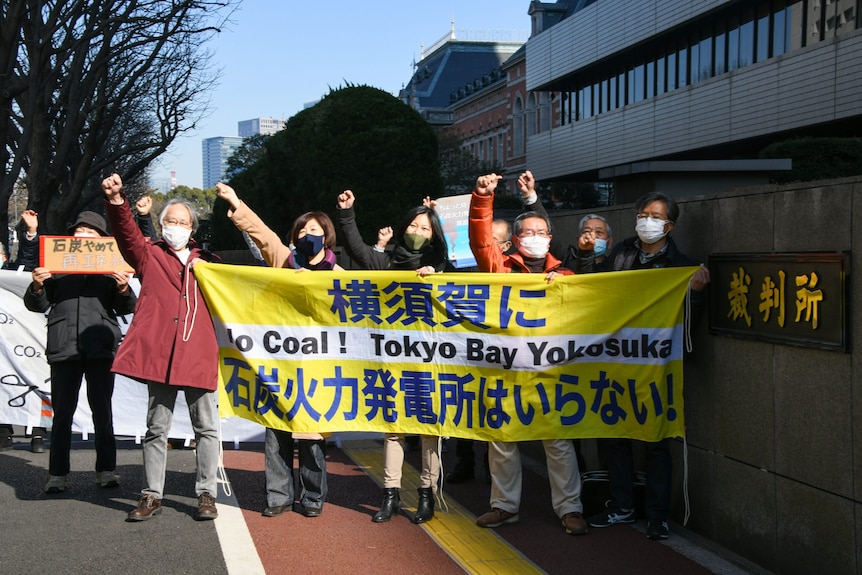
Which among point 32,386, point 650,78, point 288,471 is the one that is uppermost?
point 650,78

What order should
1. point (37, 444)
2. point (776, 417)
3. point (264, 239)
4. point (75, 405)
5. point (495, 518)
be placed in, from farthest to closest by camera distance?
point (37, 444)
point (75, 405)
point (264, 239)
point (495, 518)
point (776, 417)

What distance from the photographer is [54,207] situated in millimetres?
20125

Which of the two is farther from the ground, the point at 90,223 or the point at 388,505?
the point at 90,223

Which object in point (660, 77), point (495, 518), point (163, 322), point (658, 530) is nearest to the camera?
point (658, 530)

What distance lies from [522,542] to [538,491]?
125cm

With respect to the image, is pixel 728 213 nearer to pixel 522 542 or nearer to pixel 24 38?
pixel 522 542

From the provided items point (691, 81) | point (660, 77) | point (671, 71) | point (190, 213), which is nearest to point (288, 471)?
point (190, 213)

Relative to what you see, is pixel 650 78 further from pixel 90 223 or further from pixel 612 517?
pixel 612 517

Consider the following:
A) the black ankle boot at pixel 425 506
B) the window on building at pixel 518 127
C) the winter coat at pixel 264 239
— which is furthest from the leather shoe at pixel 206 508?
the window on building at pixel 518 127

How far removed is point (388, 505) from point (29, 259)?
4.13 m

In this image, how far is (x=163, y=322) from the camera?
5664 mm

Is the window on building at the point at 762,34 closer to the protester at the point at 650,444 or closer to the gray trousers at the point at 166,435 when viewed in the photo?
the protester at the point at 650,444

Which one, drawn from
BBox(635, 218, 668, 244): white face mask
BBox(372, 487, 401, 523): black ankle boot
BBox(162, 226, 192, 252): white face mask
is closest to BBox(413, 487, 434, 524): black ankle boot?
BBox(372, 487, 401, 523): black ankle boot

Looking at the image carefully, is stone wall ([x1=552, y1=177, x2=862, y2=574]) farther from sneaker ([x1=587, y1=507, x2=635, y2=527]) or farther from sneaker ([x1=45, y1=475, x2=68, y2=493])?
sneaker ([x1=45, y1=475, x2=68, y2=493])
